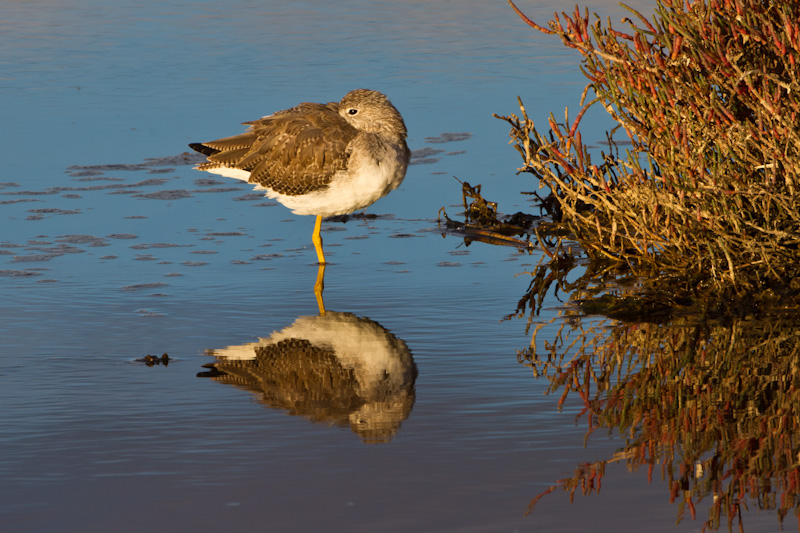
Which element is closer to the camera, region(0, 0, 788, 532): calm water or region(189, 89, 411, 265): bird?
region(0, 0, 788, 532): calm water

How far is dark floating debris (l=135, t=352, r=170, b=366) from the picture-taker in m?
6.55

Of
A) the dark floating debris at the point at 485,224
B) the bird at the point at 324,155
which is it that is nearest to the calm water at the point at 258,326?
the dark floating debris at the point at 485,224

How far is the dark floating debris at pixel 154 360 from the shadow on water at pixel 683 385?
6.73 ft

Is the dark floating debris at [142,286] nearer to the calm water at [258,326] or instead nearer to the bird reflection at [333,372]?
the calm water at [258,326]

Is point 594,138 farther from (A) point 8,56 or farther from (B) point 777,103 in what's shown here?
(A) point 8,56

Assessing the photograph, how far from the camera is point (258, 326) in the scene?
287 inches

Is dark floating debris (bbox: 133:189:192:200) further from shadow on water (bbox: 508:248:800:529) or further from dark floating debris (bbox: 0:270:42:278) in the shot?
shadow on water (bbox: 508:248:800:529)

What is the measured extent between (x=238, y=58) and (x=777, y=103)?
10.9 meters

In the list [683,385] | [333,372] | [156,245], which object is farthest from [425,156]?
[683,385]

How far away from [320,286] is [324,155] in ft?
5.59

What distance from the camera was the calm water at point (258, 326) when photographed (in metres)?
4.71

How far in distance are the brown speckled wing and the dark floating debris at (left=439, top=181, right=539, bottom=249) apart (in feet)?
3.60

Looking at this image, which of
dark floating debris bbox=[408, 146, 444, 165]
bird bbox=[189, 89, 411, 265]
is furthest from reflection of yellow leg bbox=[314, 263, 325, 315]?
dark floating debris bbox=[408, 146, 444, 165]

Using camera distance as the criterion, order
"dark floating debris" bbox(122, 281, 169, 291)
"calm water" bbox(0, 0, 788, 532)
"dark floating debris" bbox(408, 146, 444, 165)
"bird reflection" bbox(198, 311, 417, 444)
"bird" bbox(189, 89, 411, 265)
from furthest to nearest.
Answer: "dark floating debris" bbox(408, 146, 444, 165) < "bird" bbox(189, 89, 411, 265) < "dark floating debris" bbox(122, 281, 169, 291) < "bird reflection" bbox(198, 311, 417, 444) < "calm water" bbox(0, 0, 788, 532)
